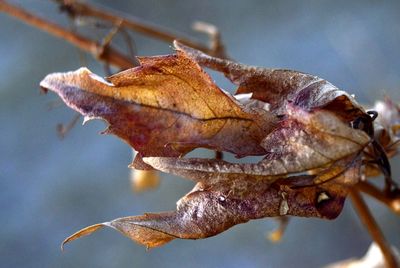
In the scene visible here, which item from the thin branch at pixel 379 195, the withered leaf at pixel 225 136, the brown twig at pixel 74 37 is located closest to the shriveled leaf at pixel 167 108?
the withered leaf at pixel 225 136

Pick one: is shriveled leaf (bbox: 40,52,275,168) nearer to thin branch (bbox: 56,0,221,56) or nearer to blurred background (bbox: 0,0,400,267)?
thin branch (bbox: 56,0,221,56)

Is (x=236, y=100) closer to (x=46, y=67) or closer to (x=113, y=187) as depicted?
(x=113, y=187)

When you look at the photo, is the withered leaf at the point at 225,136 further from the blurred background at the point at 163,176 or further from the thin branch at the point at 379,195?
the blurred background at the point at 163,176

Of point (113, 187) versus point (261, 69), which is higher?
point (113, 187)

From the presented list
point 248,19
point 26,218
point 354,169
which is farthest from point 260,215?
point 248,19

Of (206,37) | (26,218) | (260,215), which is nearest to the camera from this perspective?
(260,215)

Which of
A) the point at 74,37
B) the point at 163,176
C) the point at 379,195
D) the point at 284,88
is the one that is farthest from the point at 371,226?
the point at 163,176

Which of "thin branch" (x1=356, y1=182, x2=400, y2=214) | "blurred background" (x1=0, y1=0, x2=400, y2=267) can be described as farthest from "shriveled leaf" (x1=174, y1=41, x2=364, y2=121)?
"blurred background" (x1=0, y1=0, x2=400, y2=267)

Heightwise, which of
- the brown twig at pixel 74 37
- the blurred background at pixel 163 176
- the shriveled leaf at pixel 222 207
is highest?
the blurred background at pixel 163 176
